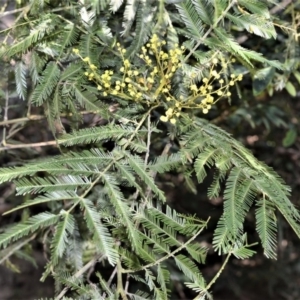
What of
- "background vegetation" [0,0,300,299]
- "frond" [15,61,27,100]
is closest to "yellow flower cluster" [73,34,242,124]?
"background vegetation" [0,0,300,299]

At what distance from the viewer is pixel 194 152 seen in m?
0.95

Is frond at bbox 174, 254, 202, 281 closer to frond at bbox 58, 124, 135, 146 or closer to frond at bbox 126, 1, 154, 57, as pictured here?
frond at bbox 58, 124, 135, 146

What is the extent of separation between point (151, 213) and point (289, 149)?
4.00ft

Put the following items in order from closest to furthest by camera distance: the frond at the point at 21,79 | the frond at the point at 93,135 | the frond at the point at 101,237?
the frond at the point at 101,237, the frond at the point at 93,135, the frond at the point at 21,79

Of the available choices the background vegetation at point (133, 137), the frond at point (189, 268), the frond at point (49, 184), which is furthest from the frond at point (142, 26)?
the frond at point (189, 268)

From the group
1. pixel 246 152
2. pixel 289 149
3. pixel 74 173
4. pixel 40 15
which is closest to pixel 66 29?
pixel 40 15

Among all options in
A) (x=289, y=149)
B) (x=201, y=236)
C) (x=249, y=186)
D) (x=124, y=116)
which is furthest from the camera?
(x=289, y=149)

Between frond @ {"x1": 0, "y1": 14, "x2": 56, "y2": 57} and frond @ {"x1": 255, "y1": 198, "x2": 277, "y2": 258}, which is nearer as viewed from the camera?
frond @ {"x1": 255, "y1": 198, "x2": 277, "y2": 258}

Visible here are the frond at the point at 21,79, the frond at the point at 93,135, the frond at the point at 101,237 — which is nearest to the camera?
the frond at the point at 101,237

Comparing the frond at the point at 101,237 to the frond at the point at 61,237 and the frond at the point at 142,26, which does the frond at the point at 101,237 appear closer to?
the frond at the point at 61,237

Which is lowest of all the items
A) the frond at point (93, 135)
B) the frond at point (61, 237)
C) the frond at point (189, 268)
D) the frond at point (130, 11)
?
the frond at point (189, 268)

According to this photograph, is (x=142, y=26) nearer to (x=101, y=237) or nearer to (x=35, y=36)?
(x=35, y=36)

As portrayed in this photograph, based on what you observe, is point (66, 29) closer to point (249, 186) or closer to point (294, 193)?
point (249, 186)

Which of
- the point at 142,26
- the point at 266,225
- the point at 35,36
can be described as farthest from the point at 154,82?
the point at 266,225
